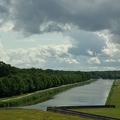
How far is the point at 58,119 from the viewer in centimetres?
4747

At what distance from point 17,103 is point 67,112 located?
1158 inches

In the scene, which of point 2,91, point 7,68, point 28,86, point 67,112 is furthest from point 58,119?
point 7,68

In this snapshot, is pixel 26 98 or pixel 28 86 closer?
pixel 26 98

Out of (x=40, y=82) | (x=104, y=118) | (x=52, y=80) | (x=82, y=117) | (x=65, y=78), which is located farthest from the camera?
(x=65, y=78)

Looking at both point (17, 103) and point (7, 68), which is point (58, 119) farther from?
point (7, 68)

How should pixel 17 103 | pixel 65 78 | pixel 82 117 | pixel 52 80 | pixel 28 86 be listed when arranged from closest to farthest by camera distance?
pixel 82 117
pixel 17 103
pixel 28 86
pixel 52 80
pixel 65 78

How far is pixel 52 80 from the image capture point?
6102 inches

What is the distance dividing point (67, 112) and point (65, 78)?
134 metres

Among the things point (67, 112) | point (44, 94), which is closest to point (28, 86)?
point (44, 94)

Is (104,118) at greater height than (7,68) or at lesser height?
lesser

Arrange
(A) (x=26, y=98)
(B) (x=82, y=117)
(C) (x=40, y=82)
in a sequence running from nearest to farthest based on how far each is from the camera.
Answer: (B) (x=82, y=117), (A) (x=26, y=98), (C) (x=40, y=82)

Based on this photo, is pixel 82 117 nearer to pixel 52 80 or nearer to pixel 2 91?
pixel 2 91

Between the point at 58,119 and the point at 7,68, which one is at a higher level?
the point at 7,68

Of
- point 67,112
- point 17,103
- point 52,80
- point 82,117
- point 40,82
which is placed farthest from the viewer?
point 52,80
